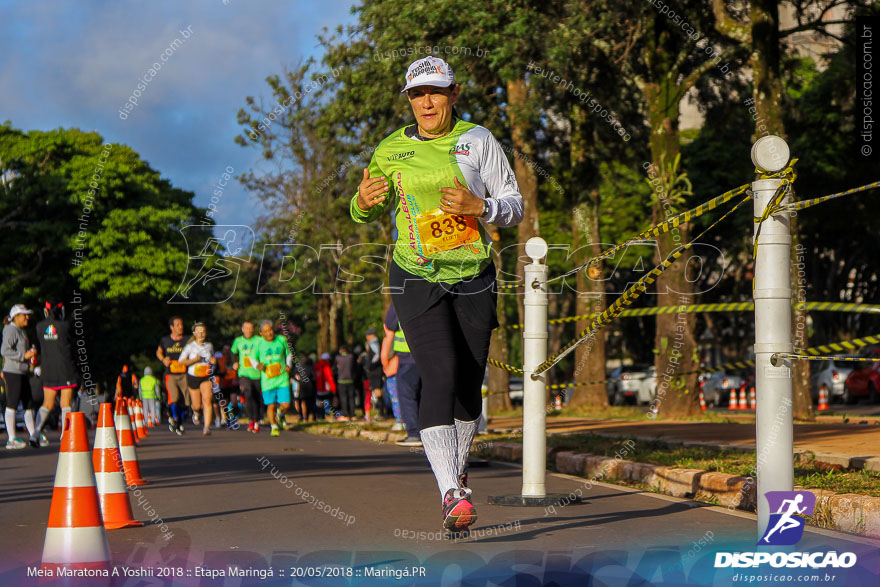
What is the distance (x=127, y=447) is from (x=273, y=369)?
9424mm

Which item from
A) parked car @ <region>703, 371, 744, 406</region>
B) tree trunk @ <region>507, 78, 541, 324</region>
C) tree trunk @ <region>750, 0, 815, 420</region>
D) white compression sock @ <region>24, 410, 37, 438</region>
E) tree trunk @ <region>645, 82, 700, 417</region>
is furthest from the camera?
parked car @ <region>703, 371, 744, 406</region>

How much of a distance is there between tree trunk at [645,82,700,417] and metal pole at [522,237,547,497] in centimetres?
1114

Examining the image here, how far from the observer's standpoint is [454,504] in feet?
17.9

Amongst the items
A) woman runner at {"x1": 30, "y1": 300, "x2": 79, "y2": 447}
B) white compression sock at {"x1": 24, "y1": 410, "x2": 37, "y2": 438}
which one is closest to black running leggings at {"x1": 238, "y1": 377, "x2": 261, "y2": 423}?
white compression sock at {"x1": 24, "y1": 410, "x2": 37, "y2": 438}

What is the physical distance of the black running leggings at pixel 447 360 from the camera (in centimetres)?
581

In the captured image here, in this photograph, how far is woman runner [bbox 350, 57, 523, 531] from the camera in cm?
584

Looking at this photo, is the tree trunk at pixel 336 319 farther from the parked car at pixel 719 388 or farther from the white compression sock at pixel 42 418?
the white compression sock at pixel 42 418

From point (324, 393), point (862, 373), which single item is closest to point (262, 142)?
point (324, 393)

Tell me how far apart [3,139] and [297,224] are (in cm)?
1561

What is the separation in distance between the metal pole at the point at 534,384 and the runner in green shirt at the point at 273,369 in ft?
37.1

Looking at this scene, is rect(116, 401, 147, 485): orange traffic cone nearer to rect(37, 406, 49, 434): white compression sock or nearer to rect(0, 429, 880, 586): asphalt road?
rect(0, 429, 880, 586): asphalt road

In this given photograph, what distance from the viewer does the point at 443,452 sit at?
5.71m

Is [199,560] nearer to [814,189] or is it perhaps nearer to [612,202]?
[814,189]

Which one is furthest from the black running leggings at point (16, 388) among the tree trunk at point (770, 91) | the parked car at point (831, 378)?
the parked car at point (831, 378)
